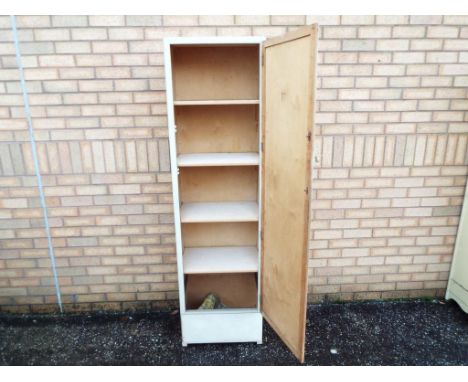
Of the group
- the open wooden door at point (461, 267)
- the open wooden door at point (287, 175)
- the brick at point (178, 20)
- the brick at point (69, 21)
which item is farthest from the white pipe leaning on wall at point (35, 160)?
the open wooden door at point (461, 267)

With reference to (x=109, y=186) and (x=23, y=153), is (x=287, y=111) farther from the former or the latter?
(x=23, y=153)

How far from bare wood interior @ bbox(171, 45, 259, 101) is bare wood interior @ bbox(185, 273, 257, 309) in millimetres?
1413

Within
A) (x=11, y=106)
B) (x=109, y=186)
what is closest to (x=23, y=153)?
(x=11, y=106)

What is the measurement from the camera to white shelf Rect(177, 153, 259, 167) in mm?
2094

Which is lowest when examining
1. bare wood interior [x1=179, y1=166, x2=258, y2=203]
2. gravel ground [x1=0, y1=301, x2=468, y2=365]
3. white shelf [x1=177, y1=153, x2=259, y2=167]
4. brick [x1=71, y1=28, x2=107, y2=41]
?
gravel ground [x1=0, y1=301, x2=468, y2=365]

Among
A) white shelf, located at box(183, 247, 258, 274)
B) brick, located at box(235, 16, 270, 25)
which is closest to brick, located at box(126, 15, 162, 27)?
brick, located at box(235, 16, 270, 25)

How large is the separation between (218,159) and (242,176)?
1.16 ft

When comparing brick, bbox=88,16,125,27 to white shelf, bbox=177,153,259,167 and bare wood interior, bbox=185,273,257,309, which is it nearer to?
white shelf, bbox=177,153,259,167

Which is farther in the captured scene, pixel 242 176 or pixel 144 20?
pixel 242 176

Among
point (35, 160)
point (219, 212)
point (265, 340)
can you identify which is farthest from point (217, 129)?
point (265, 340)

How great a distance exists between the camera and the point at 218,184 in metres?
2.50

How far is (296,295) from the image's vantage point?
1922 millimetres

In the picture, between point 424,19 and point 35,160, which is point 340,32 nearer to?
point 424,19

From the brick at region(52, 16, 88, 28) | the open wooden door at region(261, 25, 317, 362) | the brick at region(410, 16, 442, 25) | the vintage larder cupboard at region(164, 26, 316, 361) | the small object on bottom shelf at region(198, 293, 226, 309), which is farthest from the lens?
the small object on bottom shelf at region(198, 293, 226, 309)
